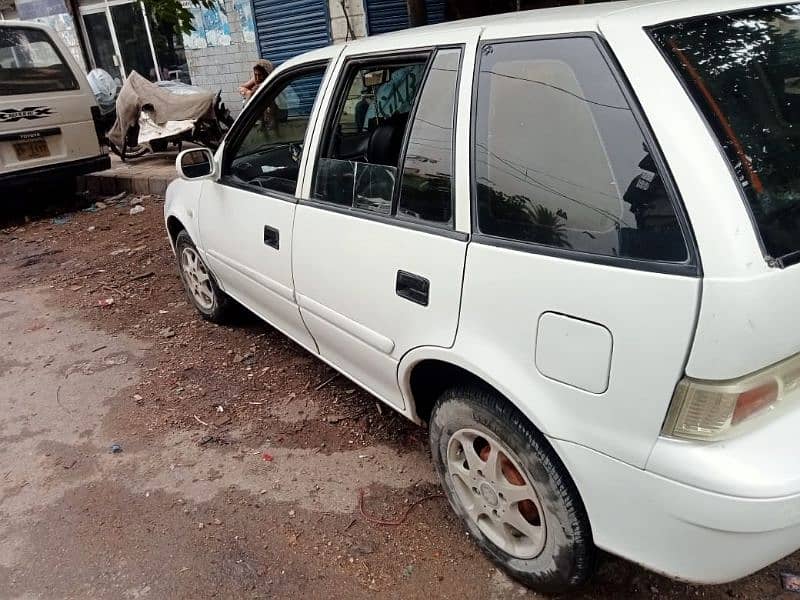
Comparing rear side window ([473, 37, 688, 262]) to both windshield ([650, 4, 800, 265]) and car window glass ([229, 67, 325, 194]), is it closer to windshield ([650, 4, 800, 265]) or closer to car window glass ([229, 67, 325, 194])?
windshield ([650, 4, 800, 265])

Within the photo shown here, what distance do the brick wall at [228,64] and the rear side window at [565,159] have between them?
9089 mm

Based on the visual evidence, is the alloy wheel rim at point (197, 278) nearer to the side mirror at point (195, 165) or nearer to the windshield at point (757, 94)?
the side mirror at point (195, 165)

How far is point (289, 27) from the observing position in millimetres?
9234

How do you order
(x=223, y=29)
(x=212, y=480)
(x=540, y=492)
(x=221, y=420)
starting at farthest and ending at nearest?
(x=223, y=29) → (x=221, y=420) → (x=212, y=480) → (x=540, y=492)

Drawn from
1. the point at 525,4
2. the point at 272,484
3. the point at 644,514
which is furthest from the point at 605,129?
the point at 525,4

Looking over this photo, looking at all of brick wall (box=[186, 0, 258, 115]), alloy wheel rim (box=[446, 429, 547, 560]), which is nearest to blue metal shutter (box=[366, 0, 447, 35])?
brick wall (box=[186, 0, 258, 115])

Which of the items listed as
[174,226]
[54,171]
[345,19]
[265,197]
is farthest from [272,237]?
[345,19]

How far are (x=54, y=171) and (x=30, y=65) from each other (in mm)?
1168

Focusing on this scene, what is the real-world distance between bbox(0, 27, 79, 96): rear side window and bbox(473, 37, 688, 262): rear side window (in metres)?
6.70

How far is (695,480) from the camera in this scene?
1.45 m

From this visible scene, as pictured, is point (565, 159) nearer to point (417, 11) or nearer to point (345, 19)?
point (417, 11)

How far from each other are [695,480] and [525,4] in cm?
758

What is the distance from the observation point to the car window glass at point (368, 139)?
2.33 meters

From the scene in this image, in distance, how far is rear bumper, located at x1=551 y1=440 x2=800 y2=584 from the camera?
4.73 ft
